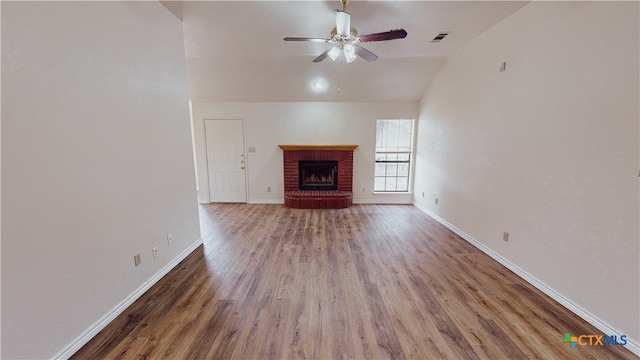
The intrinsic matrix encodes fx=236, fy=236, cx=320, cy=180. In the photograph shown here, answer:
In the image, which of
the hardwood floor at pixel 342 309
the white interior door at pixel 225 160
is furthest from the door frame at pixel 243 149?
the hardwood floor at pixel 342 309

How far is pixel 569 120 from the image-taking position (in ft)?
6.50

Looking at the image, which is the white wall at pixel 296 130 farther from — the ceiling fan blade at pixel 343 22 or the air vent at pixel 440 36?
the ceiling fan blade at pixel 343 22

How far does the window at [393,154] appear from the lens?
546 centimetres

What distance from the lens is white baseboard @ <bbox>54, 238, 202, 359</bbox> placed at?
155 centimetres

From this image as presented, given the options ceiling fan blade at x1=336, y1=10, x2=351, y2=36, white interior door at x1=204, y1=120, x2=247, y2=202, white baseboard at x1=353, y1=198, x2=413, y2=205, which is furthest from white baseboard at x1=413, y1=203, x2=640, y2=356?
white interior door at x1=204, y1=120, x2=247, y2=202

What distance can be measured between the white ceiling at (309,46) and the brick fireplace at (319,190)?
111 cm

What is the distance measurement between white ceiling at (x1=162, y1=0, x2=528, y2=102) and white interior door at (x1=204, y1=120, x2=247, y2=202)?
2.11ft

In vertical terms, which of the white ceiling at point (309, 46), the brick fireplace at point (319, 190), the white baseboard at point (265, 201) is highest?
the white ceiling at point (309, 46)

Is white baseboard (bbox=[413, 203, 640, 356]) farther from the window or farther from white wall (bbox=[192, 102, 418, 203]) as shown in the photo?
white wall (bbox=[192, 102, 418, 203])

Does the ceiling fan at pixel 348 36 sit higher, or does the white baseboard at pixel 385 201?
the ceiling fan at pixel 348 36

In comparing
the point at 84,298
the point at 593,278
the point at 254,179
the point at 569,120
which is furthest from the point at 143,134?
the point at 593,278

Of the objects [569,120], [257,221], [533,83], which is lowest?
[257,221]

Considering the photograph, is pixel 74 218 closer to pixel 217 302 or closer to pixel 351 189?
pixel 217 302

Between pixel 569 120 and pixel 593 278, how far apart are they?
127cm
